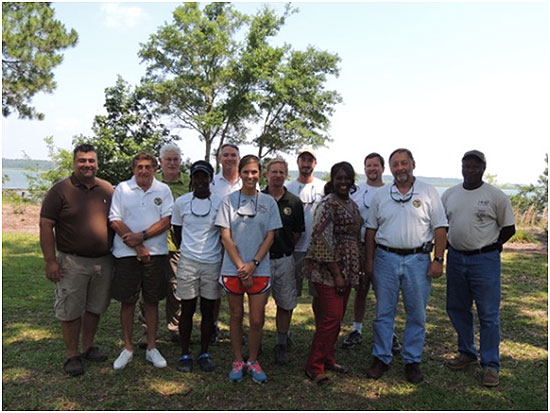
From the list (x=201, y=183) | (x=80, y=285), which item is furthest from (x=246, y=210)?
(x=80, y=285)

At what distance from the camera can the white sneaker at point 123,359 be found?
4227 mm

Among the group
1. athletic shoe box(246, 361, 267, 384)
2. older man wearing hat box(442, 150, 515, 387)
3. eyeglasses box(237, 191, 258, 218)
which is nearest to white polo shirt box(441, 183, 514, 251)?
older man wearing hat box(442, 150, 515, 387)

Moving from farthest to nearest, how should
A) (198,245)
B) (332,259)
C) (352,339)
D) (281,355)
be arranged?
1. (352,339)
2. (281,355)
3. (198,245)
4. (332,259)

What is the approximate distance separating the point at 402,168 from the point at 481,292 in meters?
1.36

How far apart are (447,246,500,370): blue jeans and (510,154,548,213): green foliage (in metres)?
14.1

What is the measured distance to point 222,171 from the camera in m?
4.85

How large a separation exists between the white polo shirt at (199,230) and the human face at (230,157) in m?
0.70

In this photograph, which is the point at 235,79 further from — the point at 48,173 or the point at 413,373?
the point at 413,373

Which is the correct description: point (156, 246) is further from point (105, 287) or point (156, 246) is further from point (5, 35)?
point (5, 35)

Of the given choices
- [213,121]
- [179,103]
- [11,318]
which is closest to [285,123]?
[213,121]

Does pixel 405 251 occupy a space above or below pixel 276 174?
below

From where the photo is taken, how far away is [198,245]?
411 cm

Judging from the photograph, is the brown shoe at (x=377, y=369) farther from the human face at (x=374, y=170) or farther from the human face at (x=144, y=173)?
the human face at (x=144, y=173)

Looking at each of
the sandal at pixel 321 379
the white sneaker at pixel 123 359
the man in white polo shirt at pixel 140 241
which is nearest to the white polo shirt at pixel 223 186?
the man in white polo shirt at pixel 140 241
